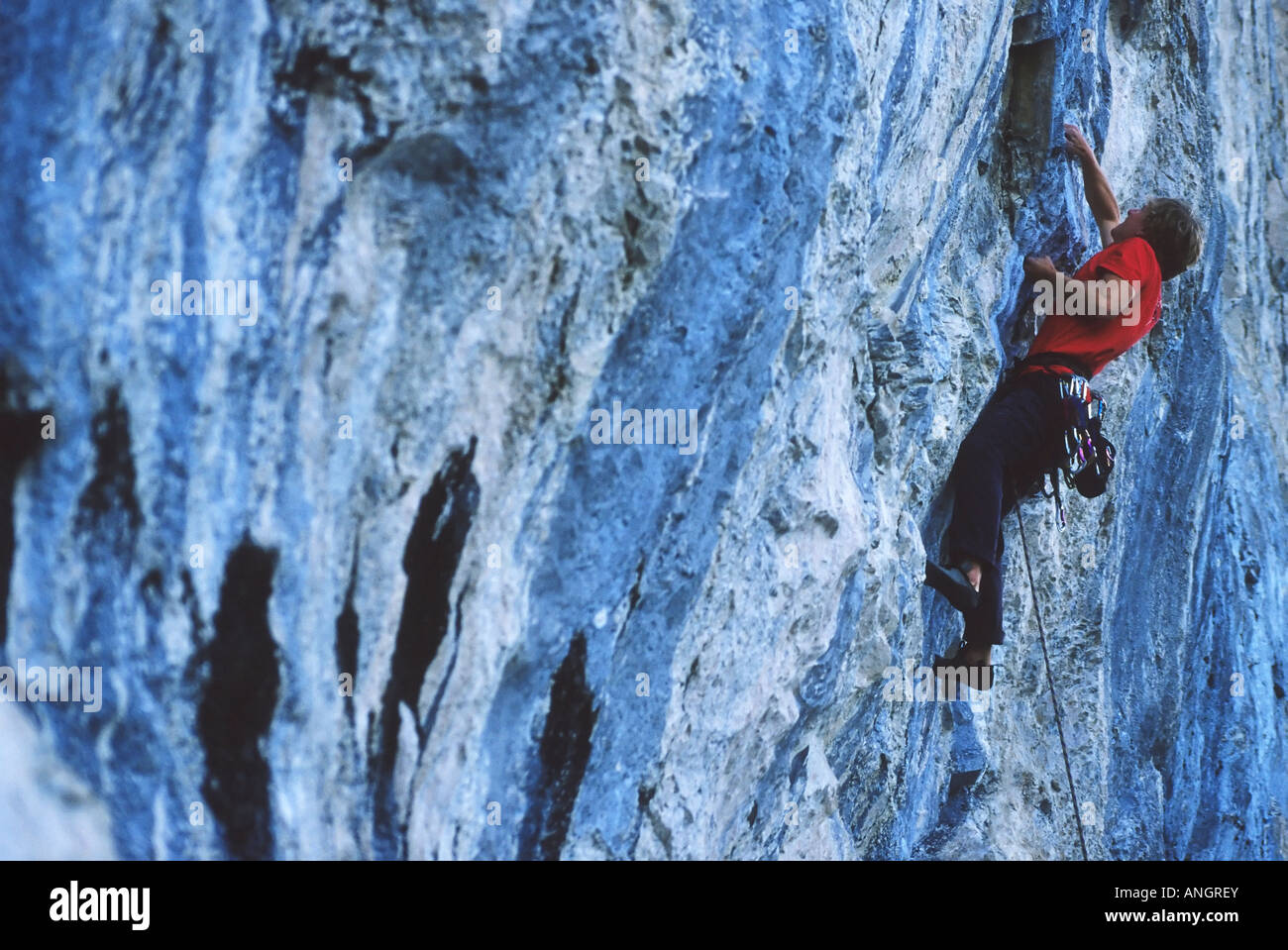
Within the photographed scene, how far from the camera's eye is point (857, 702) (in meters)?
4.23

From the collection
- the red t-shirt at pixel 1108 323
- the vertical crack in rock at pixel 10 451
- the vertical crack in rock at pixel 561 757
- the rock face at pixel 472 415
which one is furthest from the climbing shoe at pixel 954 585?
the vertical crack in rock at pixel 10 451

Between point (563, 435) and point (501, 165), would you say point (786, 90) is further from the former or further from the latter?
point (563, 435)

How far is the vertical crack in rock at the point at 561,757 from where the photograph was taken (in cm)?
284

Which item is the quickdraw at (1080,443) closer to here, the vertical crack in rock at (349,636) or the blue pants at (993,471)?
the blue pants at (993,471)

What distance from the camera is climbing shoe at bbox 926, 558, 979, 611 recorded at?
449 centimetres

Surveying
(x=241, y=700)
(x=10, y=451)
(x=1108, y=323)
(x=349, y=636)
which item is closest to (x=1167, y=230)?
(x=1108, y=323)

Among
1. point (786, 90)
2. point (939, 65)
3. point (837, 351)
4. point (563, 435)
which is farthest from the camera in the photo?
point (939, 65)

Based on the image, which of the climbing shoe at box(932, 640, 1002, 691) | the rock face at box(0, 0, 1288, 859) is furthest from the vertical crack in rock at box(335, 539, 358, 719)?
the climbing shoe at box(932, 640, 1002, 691)

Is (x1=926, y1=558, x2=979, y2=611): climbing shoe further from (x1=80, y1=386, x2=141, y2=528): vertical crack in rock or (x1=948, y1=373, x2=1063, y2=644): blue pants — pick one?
(x1=80, y1=386, x2=141, y2=528): vertical crack in rock

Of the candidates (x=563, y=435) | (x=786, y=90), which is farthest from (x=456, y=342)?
(x=786, y=90)

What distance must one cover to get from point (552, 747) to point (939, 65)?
2.99 metres

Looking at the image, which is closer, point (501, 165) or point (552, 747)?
point (501, 165)

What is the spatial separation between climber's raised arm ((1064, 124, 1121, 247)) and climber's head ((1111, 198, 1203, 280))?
0.13 m

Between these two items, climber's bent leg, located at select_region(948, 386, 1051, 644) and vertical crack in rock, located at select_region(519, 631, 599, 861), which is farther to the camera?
climber's bent leg, located at select_region(948, 386, 1051, 644)
